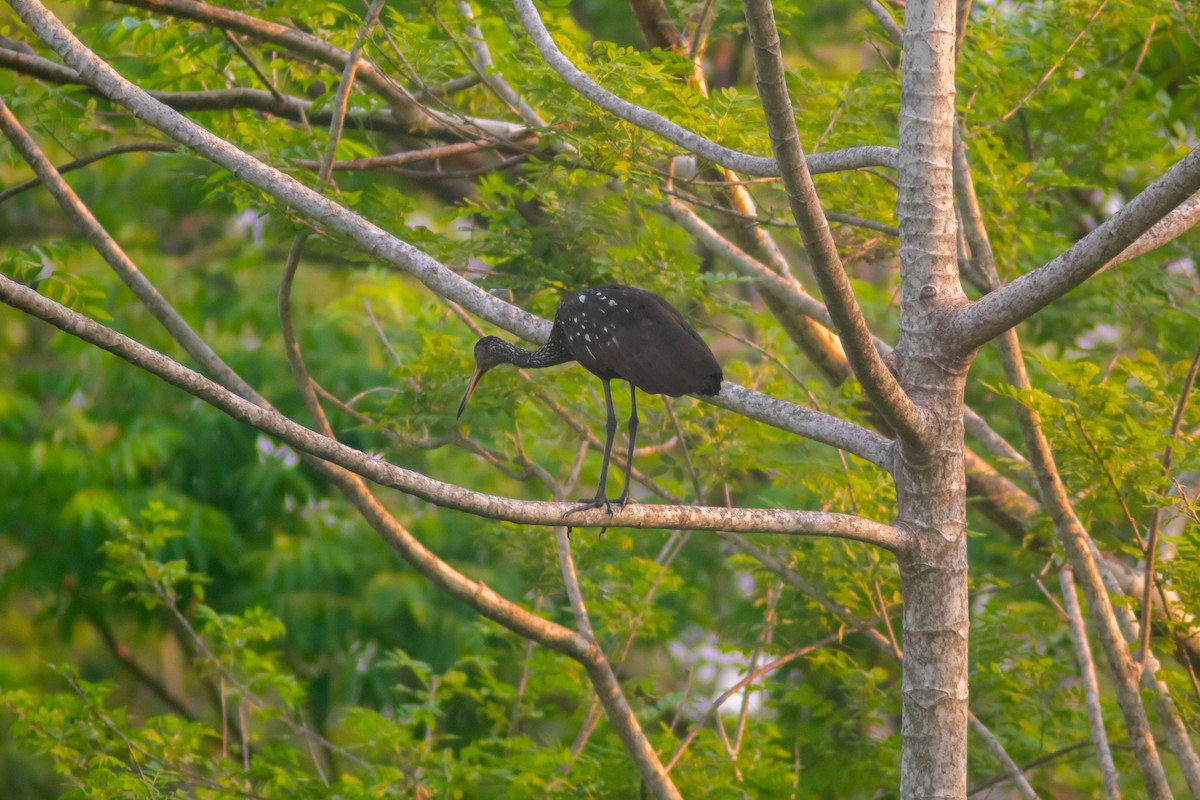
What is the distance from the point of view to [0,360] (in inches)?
557

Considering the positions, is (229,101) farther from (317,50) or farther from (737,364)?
(737,364)

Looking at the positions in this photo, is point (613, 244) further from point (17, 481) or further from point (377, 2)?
point (17, 481)

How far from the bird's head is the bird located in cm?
50

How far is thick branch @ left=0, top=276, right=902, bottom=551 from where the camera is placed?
362 cm

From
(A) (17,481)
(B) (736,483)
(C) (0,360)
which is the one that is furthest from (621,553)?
(C) (0,360)

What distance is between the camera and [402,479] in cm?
380

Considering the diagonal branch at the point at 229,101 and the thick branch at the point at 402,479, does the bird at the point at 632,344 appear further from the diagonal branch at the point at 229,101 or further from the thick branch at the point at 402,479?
the diagonal branch at the point at 229,101

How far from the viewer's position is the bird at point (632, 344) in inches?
184

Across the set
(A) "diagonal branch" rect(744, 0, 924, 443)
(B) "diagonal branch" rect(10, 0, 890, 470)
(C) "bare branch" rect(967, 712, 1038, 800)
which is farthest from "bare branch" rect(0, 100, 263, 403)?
(C) "bare branch" rect(967, 712, 1038, 800)

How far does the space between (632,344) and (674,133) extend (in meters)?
0.85

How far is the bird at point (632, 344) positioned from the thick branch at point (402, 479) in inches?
11.4

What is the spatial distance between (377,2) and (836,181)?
244cm

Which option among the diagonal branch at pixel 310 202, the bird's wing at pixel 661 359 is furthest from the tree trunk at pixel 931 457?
the bird's wing at pixel 661 359

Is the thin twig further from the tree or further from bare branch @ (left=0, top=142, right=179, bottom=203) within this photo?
A: bare branch @ (left=0, top=142, right=179, bottom=203)
